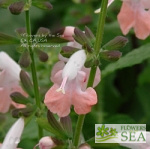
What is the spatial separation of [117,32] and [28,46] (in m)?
0.81

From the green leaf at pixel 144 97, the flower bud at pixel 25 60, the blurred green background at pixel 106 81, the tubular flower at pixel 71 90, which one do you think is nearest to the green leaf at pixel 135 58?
the tubular flower at pixel 71 90

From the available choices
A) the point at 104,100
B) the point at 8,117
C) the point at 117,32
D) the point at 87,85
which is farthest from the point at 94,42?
the point at 104,100

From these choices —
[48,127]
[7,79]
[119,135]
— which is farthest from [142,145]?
[7,79]

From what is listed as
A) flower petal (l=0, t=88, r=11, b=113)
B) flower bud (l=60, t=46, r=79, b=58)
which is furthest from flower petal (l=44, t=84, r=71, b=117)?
flower petal (l=0, t=88, r=11, b=113)

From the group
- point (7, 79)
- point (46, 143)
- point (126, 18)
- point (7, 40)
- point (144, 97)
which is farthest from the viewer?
point (144, 97)

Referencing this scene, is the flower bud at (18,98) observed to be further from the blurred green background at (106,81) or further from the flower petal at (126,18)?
the flower petal at (126,18)

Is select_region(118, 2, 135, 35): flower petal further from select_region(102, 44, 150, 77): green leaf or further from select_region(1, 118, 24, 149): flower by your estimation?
select_region(1, 118, 24, 149): flower

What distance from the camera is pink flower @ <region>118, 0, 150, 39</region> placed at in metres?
1.15

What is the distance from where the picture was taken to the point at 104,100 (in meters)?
2.41

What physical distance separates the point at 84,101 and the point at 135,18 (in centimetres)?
21

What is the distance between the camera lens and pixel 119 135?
52.0 inches

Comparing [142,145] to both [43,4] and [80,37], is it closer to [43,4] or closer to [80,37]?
[80,37]

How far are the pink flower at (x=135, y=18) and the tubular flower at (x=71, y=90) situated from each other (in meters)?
0.16

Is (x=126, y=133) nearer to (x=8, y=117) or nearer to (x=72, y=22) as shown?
(x=8, y=117)
